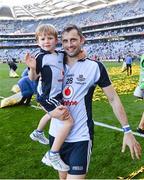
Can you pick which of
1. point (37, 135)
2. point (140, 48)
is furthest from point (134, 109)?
point (140, 48)

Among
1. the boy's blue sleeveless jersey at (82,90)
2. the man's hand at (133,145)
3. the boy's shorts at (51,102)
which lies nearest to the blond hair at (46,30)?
the boy's blue sleeveless jersey at (82,90)

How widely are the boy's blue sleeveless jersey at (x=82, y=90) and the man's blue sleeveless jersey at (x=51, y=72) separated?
0.08 m

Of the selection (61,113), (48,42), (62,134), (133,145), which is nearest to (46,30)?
(48,42)

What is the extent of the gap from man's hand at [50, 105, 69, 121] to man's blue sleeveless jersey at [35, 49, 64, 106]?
0.32 feet

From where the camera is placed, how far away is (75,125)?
403 cm

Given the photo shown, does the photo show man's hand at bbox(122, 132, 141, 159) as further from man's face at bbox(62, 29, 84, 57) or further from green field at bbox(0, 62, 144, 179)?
green field at bbox(0, 62, 144, 179)

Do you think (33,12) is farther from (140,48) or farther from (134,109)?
(134,109)

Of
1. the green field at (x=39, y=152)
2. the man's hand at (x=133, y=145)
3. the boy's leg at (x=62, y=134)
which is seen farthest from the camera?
the green field at (x=39, y=152)

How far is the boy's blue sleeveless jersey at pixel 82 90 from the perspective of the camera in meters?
4.00

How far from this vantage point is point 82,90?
13.1 ft

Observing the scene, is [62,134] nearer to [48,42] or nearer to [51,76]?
[51,76]

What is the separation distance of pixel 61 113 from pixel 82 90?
301 mm

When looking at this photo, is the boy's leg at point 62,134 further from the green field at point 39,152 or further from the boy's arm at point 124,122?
the green field at point 39,152

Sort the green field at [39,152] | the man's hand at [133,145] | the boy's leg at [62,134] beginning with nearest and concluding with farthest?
1. the man's hand at [133,145]
2. the boy's leg at [62,134]
3. the green field at [39,152]
